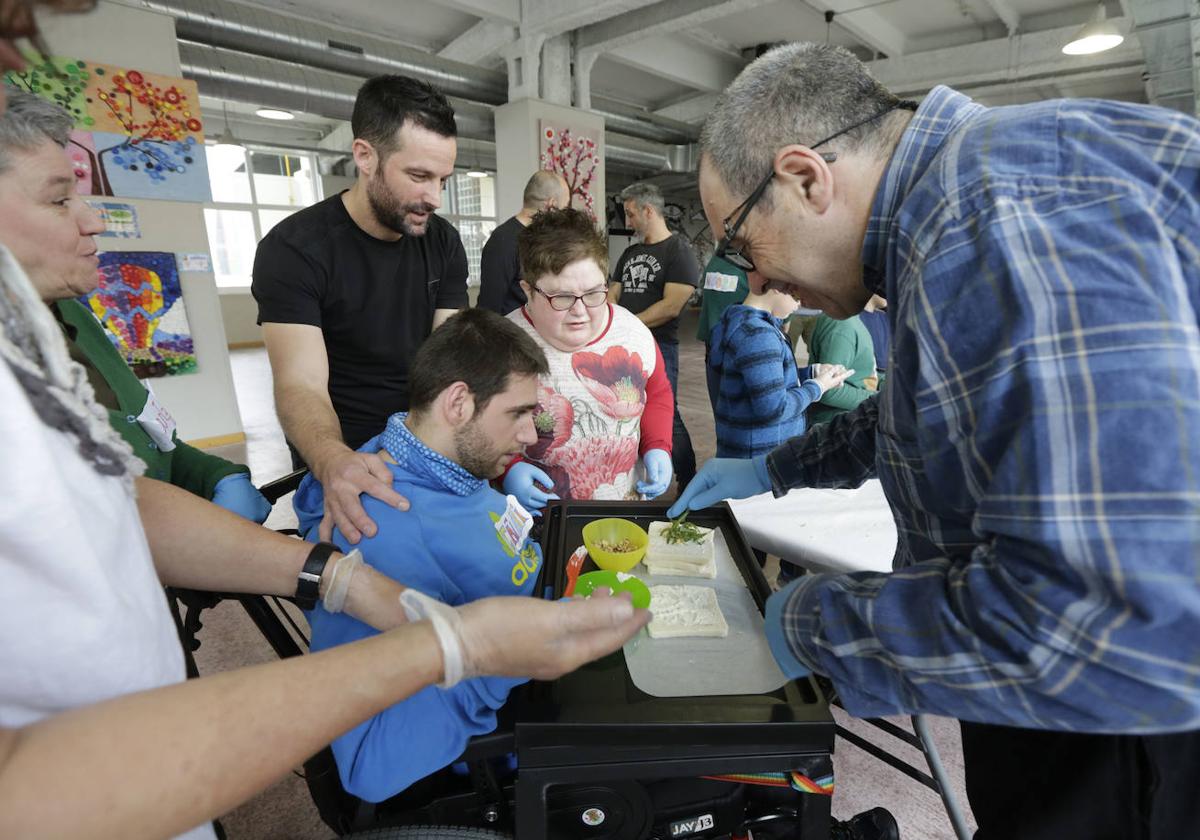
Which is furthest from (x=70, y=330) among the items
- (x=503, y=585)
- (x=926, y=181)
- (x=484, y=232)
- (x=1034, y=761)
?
(x=484, y=232)

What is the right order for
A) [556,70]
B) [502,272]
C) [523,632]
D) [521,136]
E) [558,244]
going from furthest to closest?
[556,70] < [521,136] < [502,272] < [558,244] < [523,632]

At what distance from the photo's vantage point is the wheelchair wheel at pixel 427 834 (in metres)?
1.03

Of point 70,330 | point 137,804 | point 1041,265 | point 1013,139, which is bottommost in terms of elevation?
point 137,804

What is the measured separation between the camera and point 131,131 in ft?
14.4

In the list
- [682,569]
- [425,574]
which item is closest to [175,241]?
[425,574]

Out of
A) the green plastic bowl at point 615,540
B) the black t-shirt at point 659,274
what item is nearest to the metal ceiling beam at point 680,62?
the black t-shirt at point 659,274

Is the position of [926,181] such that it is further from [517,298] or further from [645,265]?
[645,265]

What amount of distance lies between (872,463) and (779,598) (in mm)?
534

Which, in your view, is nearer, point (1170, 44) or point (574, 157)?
point (1170, 44)

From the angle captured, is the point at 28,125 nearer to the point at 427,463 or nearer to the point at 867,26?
the point at 427,463

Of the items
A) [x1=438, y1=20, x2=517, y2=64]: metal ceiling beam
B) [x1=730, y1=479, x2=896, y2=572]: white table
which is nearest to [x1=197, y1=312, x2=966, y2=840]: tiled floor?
[x1=730, y1=479, x2=896, y2=572]: white table

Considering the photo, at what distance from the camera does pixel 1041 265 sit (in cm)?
58

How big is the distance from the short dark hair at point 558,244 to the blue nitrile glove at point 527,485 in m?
0.58

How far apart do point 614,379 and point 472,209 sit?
14.8 meters
